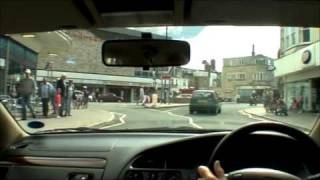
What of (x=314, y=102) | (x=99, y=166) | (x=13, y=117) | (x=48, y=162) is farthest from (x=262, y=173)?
(x=314, y=102)

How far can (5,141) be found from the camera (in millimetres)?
4887

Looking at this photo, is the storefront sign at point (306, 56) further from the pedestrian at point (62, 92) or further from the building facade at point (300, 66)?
the pedestrian at point (62, 92)

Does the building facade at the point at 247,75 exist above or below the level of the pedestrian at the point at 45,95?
above

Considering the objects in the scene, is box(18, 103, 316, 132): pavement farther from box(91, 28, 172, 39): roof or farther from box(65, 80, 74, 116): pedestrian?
box(91, 28, 172, 39): roof

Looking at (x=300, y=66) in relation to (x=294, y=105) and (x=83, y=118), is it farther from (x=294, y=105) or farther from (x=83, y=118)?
(x=83, y=118)

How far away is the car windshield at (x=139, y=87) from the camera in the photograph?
496 cm

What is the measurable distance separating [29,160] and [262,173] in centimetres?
241

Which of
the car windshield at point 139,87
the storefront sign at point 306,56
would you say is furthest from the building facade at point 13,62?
the storefront sign at point 306,56

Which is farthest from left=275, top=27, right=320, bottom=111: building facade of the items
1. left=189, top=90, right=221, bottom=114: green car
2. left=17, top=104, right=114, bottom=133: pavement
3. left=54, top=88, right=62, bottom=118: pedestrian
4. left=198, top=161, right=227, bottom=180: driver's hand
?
left=198, top=161, right=227, bottom=180: driver's hand

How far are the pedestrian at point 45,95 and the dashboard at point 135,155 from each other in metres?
1.44

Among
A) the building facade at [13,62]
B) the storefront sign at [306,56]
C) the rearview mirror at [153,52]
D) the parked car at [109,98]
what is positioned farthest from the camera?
the storefront sign at [306,56]

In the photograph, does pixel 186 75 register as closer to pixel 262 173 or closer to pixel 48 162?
pixel 48 162

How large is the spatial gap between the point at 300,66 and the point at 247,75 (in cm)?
267

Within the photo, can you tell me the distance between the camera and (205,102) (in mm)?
6047
